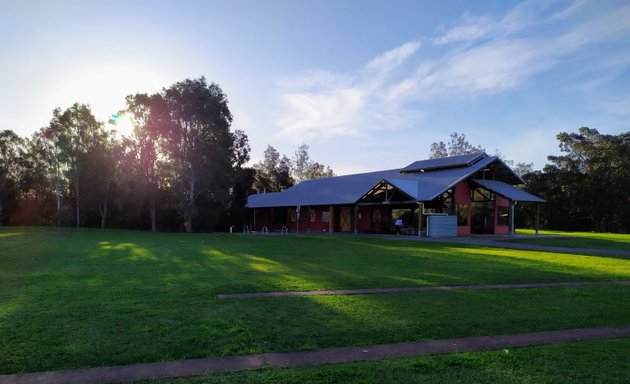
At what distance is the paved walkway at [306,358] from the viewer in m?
4.34

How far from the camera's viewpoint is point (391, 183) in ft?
101

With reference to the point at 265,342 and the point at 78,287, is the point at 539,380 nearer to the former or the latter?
the point at 265,342

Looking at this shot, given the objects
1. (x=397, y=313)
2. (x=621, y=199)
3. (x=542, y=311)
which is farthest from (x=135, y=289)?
(x=621, y=199)

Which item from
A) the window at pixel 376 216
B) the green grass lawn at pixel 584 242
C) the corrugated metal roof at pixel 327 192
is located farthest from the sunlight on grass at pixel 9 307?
the window at pixel 376 216

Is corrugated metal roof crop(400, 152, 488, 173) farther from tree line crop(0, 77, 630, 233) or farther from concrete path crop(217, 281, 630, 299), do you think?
concrete path crop(217, 281, 630, 299)

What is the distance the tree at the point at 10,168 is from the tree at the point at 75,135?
18.1 ft

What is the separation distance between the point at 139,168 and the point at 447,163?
2591 centimetres

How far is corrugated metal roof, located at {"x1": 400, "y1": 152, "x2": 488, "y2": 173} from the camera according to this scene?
3325 centimetres

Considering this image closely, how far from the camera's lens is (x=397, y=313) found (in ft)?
23.0

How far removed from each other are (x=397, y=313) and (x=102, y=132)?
43578 millimetres

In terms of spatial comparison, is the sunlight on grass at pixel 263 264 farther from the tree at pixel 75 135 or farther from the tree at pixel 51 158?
the tree at pixel 51 158

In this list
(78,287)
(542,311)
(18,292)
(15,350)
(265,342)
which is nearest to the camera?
(15,350)

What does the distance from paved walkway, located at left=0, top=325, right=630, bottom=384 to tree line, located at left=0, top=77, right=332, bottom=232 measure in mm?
35304

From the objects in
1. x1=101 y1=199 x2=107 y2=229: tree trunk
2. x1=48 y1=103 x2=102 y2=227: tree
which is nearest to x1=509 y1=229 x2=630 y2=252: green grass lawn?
x1=101 y1=199 x2=107 y2=229: tree trunk
